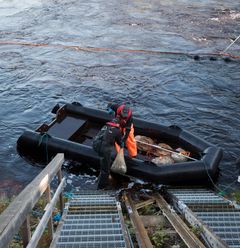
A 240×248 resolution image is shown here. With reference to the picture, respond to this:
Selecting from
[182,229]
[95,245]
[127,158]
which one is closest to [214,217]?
[182,229]

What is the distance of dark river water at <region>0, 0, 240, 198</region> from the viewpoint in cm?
1109

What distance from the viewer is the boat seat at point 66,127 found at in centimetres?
941

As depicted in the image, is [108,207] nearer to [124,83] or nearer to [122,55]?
[124,83]

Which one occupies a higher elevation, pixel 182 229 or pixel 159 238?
pixel 182 229

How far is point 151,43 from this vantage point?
1894cm

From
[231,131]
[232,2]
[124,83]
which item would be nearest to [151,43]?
[124,83]

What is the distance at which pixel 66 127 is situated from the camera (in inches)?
384

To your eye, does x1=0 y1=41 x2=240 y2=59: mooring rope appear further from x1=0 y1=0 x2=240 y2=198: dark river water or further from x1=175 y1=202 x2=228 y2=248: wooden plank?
x1=175 y1=202 x2=228 y2=248: wooden plank

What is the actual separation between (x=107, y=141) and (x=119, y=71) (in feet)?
28.2

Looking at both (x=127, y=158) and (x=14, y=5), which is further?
(x=14, y=5)

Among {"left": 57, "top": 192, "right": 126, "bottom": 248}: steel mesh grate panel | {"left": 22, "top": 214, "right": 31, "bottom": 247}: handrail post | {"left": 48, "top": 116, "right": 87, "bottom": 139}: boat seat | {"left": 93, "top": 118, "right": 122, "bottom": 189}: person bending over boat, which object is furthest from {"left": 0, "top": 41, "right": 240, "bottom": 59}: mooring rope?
{"left": 22, "top": 214, "right": 31, "bottom": 247}: handrail post

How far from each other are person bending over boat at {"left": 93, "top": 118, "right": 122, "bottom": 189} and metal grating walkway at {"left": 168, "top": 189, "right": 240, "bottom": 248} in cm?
170

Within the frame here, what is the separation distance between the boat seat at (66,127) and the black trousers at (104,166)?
6.13 ft

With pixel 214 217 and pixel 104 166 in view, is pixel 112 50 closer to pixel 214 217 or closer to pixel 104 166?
pixel 104 166
